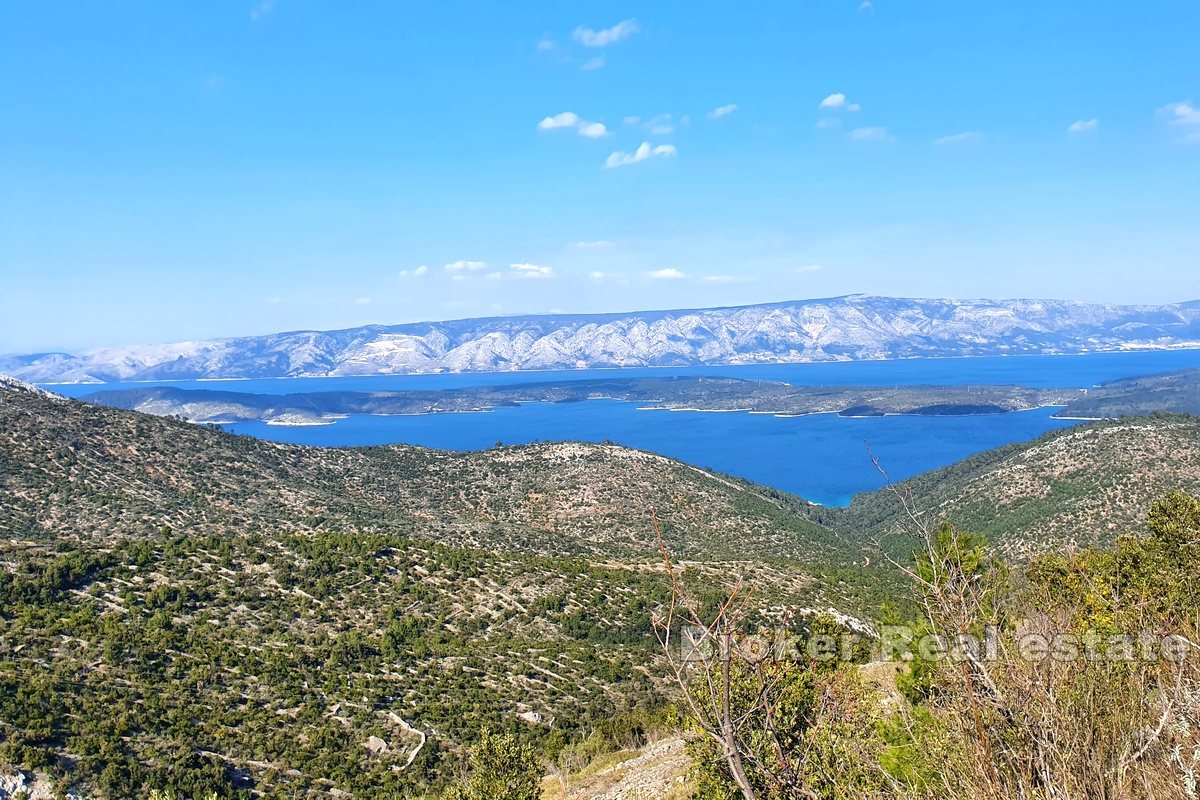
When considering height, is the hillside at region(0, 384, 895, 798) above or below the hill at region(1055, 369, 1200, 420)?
above

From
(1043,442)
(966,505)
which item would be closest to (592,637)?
(966,505)

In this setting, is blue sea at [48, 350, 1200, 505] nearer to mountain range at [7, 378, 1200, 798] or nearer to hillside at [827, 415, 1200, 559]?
hillside at [827, 415, 1200, 559]

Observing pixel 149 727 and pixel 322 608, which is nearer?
pixel 149 727

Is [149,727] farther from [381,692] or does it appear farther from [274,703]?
[381,692]

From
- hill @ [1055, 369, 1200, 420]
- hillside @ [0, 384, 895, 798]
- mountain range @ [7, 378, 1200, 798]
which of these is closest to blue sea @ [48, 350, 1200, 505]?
hill @ [1055, 369, 1200, 420]

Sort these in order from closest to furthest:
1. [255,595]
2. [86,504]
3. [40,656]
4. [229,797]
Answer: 1. [229,797]
2. [40,656]
3. [255,595]
4. [86,504]

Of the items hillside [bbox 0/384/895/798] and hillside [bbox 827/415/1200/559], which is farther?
hillside [bbox 827/415/1200/559]

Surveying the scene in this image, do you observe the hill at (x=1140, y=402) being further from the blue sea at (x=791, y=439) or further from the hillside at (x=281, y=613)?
the hillside at (x=281, y=613)
